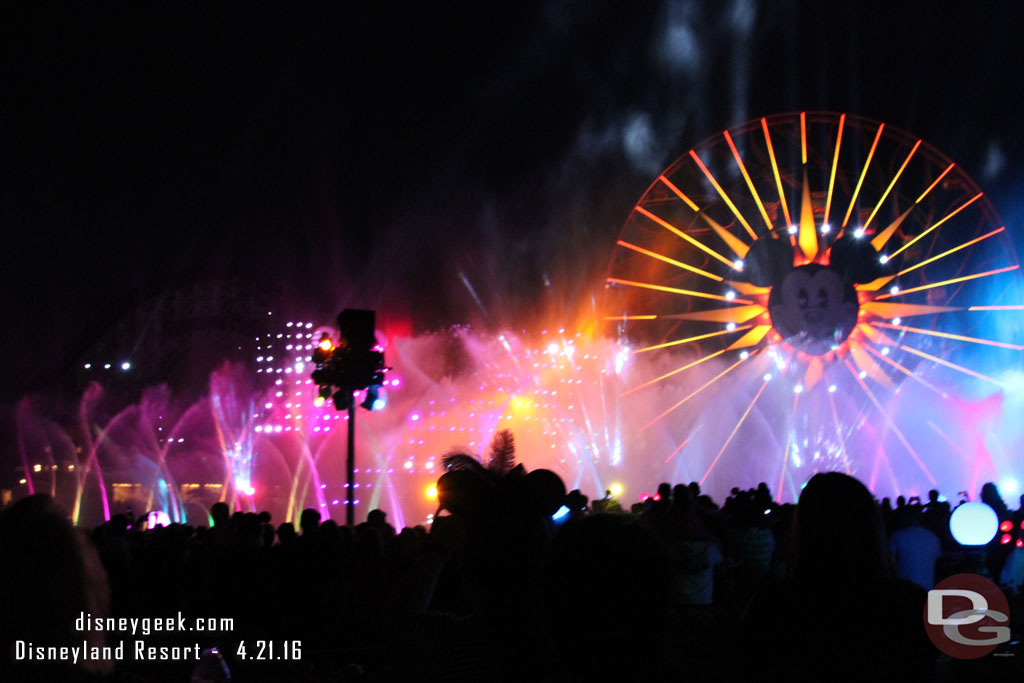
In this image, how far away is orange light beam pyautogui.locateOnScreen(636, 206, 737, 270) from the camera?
1967cm

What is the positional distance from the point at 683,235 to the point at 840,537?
18.1 meters

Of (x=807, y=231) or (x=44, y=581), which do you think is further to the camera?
(x=807, y=231)

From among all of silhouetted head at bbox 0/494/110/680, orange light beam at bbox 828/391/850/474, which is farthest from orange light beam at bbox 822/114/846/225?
silhouetted head at bbox 0/494/110/680

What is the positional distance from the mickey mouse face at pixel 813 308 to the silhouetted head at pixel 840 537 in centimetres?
1861

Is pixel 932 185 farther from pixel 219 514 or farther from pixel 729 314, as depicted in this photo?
pixel 219 514

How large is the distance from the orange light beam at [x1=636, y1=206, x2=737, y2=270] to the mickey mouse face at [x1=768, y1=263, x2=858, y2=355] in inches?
55.6

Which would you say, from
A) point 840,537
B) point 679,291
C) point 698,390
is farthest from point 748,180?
point 840,537

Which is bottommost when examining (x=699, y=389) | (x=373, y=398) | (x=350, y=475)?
(x=350, y=475)

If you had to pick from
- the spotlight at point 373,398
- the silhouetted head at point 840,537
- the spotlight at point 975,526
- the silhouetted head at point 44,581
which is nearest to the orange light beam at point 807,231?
the spotlight at point 373,398

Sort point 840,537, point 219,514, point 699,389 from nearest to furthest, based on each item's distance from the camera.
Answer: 1. point 840,537
2. point 219,514
3. point 699,389

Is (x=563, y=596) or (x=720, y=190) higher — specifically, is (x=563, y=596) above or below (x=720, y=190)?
below

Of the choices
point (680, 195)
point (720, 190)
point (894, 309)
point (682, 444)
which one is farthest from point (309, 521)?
point (682, 444)

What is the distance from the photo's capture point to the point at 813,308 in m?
20.3

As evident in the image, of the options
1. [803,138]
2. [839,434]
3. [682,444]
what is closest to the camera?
[803,138]
